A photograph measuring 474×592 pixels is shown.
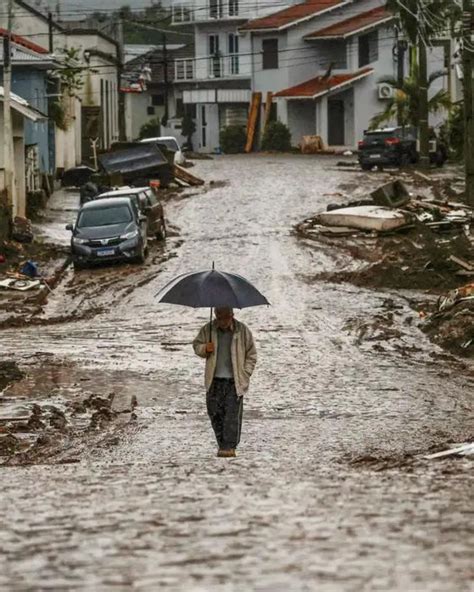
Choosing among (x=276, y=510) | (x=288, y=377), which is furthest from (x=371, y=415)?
(x=276, y=510)

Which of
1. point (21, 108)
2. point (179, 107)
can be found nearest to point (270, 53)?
point (179, 107)

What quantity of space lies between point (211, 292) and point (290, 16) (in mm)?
69706

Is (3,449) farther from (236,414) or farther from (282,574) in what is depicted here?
(282,574)

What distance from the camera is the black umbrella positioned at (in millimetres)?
14344

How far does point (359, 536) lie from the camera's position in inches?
377

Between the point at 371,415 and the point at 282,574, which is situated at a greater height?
the point at 282,574

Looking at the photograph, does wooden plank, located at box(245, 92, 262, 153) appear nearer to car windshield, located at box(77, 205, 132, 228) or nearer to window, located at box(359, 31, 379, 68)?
window, located at box(359, 31, 379, 68)

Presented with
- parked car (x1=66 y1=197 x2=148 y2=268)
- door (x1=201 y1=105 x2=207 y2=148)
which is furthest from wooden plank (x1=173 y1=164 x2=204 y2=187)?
door (x1=201 y1=105 x2=207 y2=148)

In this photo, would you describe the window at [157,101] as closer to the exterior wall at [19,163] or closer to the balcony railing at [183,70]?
the balcony railing at [183,70]

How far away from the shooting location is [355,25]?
78.4 metres

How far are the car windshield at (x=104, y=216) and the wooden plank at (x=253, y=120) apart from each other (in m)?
45.3

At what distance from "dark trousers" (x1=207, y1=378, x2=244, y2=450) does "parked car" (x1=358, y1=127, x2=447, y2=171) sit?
4480 centimetres

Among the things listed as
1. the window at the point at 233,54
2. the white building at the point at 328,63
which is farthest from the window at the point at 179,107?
the white building at the point at 328,63

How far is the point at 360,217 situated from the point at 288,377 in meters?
18.0
